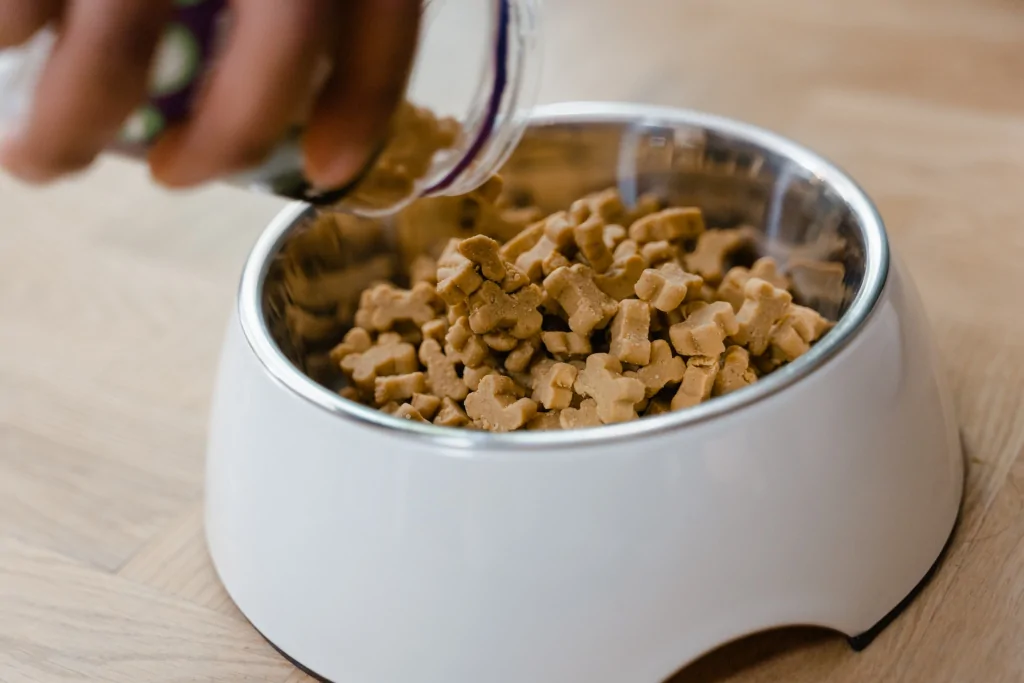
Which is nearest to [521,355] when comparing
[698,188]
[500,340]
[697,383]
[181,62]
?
[500,340]

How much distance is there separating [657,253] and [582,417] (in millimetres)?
166

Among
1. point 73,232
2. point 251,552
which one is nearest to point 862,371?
point 251,552

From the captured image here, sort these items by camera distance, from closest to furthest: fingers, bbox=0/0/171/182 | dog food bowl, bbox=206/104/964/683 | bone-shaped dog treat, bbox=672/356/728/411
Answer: fingers, bbox=0/0/171/182, dog food bowl, bbox=206/104/964/683, bone-shaped dog treat, bbox=672/356/728/411

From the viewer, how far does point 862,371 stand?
1.99ft

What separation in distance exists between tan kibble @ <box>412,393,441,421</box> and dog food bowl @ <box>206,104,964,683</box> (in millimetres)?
116

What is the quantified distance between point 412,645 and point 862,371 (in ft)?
0.96

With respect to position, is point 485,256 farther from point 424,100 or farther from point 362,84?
point 362,84

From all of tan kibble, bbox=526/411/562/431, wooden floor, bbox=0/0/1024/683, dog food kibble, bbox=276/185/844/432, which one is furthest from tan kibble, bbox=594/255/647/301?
wooden floor, bbox=0/0/1024/683

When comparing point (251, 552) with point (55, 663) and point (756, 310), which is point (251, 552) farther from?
point (756, 310)

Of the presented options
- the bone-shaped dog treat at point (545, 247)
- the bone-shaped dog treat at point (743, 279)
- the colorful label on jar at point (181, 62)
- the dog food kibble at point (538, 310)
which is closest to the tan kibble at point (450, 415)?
the dog food kibble at point (538, 310)

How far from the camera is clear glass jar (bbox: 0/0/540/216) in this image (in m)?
0.41

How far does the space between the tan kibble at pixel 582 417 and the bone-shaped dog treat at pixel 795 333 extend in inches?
5.3

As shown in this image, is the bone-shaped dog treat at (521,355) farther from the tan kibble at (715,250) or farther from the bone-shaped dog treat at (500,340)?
the tan kibble at (715,250)

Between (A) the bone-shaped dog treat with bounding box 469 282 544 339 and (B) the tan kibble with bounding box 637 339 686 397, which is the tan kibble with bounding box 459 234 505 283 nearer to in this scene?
(A) the bone-shaped dog treat with bounding box 469 282 544 339
